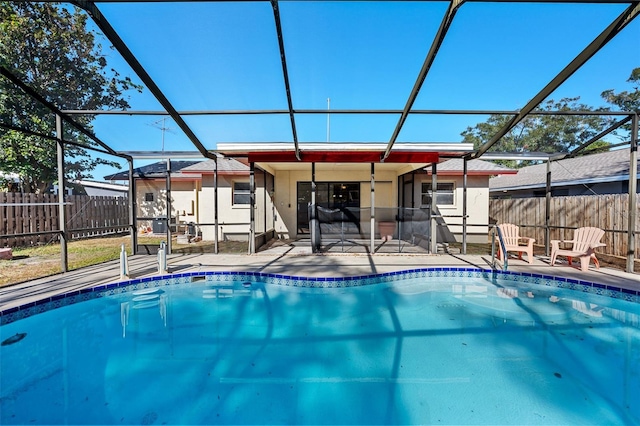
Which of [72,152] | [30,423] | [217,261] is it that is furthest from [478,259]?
[72,152]

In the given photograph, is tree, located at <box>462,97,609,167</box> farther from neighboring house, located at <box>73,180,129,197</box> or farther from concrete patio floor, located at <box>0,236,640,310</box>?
neighboring house, located at <box>73,180,129,197</box>

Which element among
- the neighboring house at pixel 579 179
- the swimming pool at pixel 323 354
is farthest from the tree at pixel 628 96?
the swimming pool at pixel 323 354

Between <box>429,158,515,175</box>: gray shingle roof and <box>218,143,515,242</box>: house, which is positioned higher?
<box>429,158,515,175</box>: gray shingle roof

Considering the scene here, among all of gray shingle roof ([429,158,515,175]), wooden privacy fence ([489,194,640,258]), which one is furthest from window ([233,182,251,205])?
wooden privacy fence ([489,194,640,258])

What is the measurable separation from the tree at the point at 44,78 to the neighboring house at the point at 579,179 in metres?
18.7

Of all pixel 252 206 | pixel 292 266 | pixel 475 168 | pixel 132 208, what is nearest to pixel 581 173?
pixel 475 168

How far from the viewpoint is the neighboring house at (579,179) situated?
9930 millimetres

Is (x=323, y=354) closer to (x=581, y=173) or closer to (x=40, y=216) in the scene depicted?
(x=40, y=216)

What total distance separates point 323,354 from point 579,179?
1271 cm

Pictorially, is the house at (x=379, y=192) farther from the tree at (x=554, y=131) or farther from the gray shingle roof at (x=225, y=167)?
the tree at (x=554, y=131)

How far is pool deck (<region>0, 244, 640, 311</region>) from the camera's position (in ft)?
15.3

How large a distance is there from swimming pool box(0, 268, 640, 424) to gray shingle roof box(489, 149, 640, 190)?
25.4 feet

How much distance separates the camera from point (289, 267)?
6.30 metres

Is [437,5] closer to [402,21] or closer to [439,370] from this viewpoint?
[402,21]
